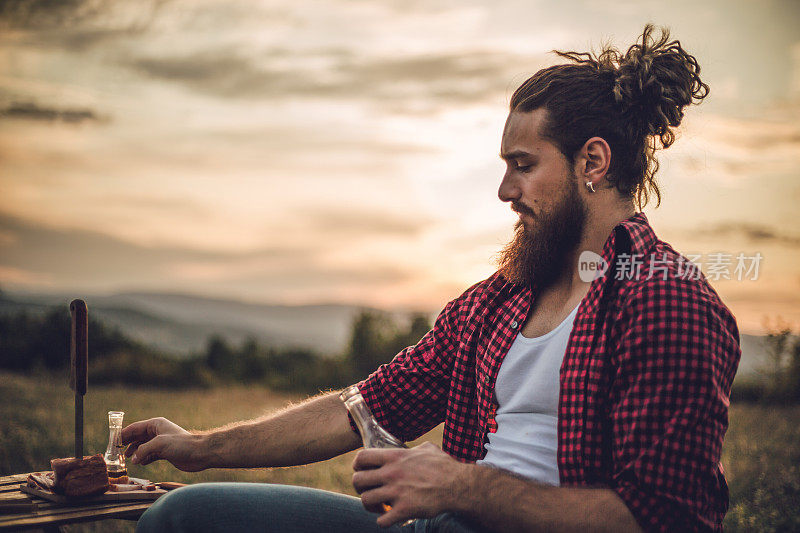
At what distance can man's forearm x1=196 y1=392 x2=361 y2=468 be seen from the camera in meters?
2.39

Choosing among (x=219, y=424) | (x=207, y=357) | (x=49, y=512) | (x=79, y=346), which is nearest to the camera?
(x=49, y=512)

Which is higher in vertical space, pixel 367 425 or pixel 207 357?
pixel 367 425

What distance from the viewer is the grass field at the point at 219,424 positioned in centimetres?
478

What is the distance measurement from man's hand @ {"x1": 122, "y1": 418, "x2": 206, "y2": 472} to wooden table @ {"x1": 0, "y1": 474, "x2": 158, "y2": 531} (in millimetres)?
200

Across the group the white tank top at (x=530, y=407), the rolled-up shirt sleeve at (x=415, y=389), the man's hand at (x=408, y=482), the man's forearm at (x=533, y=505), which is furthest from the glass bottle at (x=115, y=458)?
the man's forearm at (x=533, y=505)

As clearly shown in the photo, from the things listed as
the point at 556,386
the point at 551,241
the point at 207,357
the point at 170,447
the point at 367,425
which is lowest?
the point at 207,357

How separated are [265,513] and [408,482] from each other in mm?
550

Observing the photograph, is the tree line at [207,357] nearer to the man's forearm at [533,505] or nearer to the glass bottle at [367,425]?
the glass bottle at [367,425]

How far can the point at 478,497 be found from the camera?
157 centimetres

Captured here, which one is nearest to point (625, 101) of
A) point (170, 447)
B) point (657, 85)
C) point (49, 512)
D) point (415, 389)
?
point (657, 85)

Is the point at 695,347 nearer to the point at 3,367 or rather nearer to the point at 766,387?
the point at 766,387

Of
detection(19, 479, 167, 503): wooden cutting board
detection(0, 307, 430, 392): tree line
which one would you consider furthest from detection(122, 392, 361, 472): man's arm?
detection(0, 307, 430, 392): tree line

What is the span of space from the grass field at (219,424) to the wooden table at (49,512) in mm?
1910

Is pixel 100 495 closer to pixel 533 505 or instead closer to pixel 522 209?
pixel 533 505
